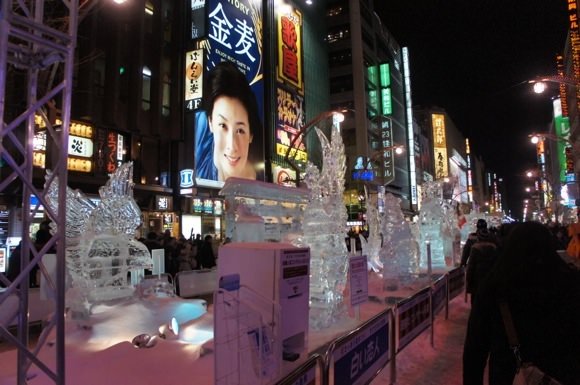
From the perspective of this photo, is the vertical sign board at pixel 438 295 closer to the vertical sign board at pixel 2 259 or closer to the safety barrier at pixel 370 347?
the safety barrier at pixel 370 347

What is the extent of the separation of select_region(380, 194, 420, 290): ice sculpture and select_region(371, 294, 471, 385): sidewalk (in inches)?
84.3

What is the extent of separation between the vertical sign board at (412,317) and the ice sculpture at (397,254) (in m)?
3.77

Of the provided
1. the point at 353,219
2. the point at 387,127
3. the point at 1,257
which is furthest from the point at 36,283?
the point at 387,127

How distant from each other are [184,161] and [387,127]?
37061 mm

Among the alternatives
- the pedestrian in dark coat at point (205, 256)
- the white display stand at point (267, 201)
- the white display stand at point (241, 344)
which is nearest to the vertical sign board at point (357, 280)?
the white display stand at point (241, 344)

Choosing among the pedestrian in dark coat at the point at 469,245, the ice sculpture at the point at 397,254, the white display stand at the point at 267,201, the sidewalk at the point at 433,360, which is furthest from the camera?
the white display stand at the point at 267,201

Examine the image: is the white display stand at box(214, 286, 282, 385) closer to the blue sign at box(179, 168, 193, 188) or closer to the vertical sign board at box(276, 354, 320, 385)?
the vertical sign board at box(276, 354, 320, 385)

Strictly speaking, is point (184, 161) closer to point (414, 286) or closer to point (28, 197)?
point (414, 286)

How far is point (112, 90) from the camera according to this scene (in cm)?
2011

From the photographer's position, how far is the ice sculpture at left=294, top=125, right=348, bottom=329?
6.76m

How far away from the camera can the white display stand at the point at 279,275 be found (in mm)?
3947

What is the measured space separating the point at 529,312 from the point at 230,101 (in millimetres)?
27365

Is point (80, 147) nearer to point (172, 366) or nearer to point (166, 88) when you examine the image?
point (166, 88)

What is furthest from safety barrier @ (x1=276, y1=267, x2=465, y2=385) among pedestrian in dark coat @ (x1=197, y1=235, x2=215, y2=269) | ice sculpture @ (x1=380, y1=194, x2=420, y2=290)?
pedestrian in dark coat @ (x1=197, y1=235, x2=215, y2=269)
